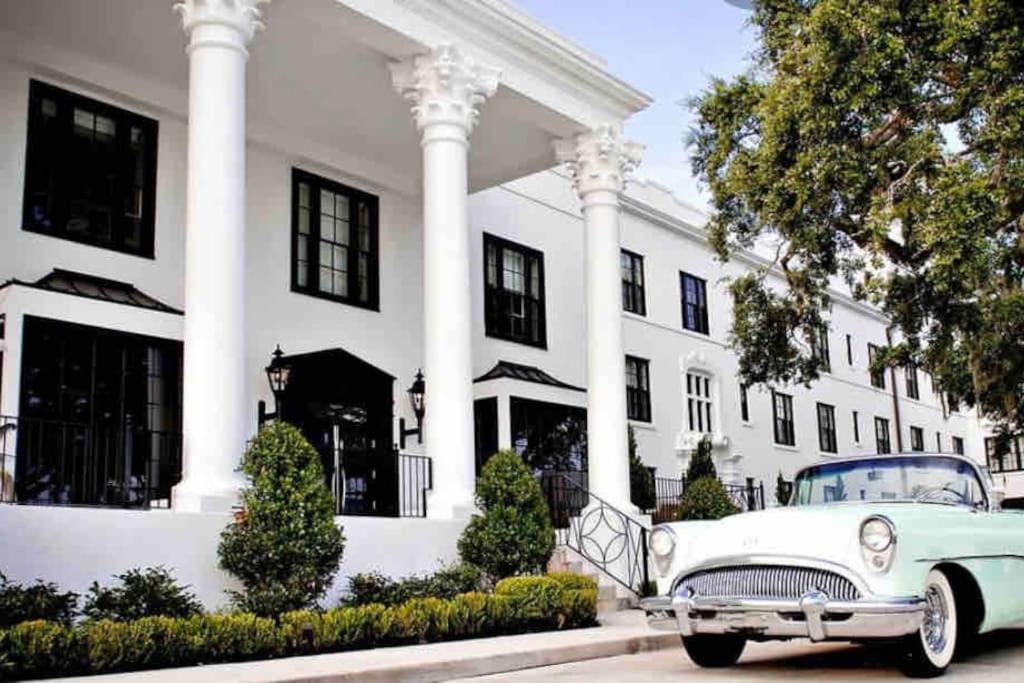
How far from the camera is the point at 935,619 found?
830cm

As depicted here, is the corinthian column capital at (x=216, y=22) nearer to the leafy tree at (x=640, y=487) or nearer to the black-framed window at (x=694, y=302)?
the leafy tree at (x=640, y=487)

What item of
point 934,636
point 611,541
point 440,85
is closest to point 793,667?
point 934,636

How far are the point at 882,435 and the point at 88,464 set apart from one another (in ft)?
110

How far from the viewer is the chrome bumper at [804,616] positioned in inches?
299

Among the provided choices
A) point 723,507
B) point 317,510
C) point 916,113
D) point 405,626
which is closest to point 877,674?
point 405,626

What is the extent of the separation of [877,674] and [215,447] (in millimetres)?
6945

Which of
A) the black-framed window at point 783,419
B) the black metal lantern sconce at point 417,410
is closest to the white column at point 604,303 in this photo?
the black metal lantern sconce at point 417,410

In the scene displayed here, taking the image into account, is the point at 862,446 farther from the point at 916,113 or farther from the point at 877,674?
the point at 877,674

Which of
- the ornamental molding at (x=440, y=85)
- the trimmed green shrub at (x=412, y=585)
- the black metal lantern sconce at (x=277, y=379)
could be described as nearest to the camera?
the trimmed green shrub at (x=412, y=585)

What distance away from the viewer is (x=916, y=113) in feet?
51.9

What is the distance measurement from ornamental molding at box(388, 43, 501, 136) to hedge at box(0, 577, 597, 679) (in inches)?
254

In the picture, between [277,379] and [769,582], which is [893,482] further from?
[277,379]

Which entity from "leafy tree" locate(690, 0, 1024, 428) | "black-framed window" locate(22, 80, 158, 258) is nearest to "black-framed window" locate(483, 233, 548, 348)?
"leafy tree" locate(690, 0, 1024, 428)

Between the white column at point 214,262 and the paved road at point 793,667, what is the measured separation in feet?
13.2
